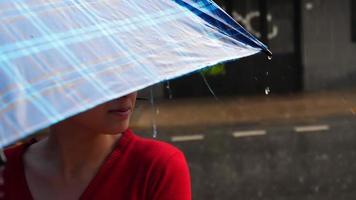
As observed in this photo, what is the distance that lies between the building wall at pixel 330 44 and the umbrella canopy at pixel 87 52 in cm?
1401

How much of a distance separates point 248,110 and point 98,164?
11.0 metres

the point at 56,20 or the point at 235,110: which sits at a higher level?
the point at 56,20

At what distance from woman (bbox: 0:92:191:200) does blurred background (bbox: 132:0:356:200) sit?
0.29 meters

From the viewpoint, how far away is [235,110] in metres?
12.8

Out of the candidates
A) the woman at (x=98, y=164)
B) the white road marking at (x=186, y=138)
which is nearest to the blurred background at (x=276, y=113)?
the white road marking at (x=186, y=138)

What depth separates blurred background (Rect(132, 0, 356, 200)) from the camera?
6.86 meters

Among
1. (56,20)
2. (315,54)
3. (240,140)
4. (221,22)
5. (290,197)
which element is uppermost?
(56,20)

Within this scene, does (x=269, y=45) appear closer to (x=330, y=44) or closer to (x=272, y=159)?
(x=330, y=44)

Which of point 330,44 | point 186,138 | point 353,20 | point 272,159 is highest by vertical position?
point 272,159

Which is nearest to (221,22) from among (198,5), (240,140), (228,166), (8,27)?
(198,5)

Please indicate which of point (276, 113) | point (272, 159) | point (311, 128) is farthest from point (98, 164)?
point (276, 113)

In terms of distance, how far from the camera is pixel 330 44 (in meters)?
15.4

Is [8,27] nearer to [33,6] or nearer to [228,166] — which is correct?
[33,6]

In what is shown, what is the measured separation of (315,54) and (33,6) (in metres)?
14.4
